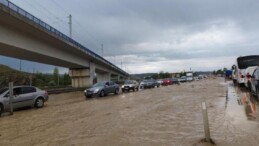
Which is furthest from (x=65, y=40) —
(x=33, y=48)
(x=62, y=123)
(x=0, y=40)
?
(x=62, y=123)

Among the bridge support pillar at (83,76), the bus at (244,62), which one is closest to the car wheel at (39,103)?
the bus at (244,62)

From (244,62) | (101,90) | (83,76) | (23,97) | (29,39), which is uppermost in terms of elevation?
(29,39)

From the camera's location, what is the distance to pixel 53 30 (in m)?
37.2

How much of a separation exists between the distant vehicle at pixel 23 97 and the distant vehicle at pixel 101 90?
8.77m

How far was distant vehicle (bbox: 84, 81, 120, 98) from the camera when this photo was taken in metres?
31.9

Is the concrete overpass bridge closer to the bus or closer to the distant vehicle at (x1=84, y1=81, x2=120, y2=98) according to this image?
the distant vehicle at (x1=84, y1=81, x2=120, y2=98)

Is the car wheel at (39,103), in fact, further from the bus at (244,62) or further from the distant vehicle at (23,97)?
the bus at (244,62)

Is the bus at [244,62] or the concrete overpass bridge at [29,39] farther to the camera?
the bus at [244,62]

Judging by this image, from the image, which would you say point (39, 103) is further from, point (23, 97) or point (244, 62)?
point (244, 62)

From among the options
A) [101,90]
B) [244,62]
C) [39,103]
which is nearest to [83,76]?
[101,90]

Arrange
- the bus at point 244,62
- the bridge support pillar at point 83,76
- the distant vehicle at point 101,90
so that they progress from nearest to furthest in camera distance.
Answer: the bus at point 244,62 < the distant vehicle at point 101,90 < the bridge support pillar at point 83,76

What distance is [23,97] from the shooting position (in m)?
21.1

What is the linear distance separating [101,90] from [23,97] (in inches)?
481

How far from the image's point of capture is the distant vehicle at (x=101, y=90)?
31859 millimetres
